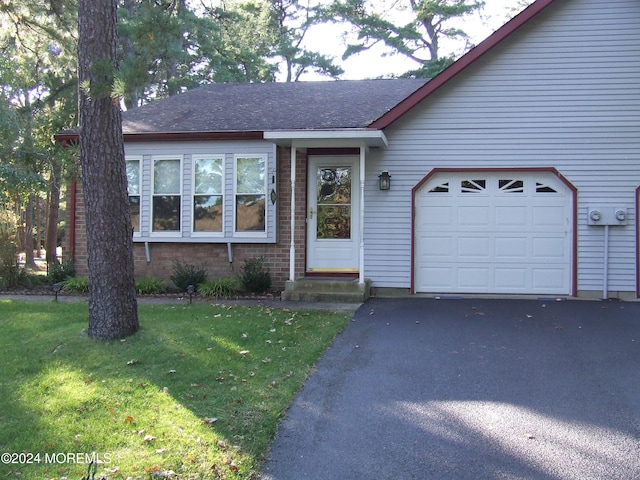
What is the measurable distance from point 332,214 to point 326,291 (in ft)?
6.18

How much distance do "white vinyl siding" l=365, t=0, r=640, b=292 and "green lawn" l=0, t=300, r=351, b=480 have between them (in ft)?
14.6

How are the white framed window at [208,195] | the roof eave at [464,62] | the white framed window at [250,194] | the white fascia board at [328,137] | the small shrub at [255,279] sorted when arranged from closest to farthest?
the white fascia board at [328,137] → the roof eave at [464,62] → the small shrub at [255,279] → the white framed window at [250,194] → the white framed window at [208,195]

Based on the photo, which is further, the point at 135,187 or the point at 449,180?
the point at 135,187

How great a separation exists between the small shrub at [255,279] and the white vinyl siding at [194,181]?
588mm

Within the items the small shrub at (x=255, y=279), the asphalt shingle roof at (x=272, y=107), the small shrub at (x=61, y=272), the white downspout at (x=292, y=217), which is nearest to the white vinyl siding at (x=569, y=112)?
the asphalt shingle roof at (x=272, y=107)

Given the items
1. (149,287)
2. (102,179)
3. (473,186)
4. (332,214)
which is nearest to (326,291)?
(332,214)

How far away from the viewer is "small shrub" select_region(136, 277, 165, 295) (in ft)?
34.6

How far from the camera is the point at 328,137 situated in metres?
9.19

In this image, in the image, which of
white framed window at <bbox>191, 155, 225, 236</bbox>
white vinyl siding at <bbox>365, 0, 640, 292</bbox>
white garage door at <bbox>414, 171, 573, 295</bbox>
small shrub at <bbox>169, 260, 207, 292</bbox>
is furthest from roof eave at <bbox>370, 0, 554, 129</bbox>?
small shrub at <bbox>169, 260, 207, 292</bbox>

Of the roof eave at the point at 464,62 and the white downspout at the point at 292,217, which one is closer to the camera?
the roof eave at the point at 464,62

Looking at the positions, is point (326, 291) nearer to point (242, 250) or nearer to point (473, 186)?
point (242, 250)

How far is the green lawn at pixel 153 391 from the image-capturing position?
3.63 meters

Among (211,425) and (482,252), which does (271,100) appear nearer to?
(482,252)

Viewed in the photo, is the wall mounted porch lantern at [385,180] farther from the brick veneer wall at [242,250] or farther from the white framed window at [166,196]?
the white framed window at [166,196]
